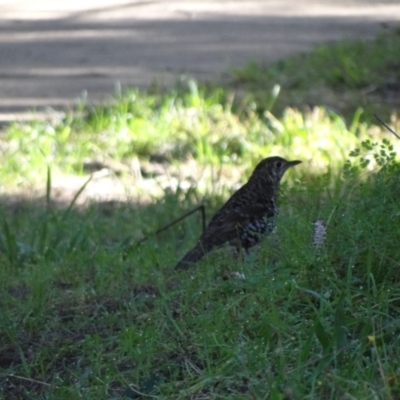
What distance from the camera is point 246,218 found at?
588cm

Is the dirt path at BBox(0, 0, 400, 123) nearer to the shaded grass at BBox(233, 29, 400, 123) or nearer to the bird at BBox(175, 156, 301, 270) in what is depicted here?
the shaded grass at BBox(233, 29, 400, 123)

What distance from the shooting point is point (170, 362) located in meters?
4.35

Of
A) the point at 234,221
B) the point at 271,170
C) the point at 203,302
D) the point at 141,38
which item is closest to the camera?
the point at 203,302

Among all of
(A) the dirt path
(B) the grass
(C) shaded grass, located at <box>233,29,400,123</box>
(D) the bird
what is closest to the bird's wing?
(D) the bird

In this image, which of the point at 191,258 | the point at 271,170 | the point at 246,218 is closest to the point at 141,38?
the point at 271,170

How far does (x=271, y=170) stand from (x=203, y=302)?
6.02 feet

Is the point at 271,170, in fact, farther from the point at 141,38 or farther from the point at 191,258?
the point at 141,38

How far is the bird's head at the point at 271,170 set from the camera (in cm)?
629

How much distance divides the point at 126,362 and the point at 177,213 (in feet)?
8.00

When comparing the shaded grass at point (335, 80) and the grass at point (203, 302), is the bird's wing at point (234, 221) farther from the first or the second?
the shaded grass at point (335, 80)

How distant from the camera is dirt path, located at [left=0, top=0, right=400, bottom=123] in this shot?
10625mm

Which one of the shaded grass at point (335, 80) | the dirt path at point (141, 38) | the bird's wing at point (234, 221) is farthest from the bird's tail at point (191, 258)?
the dirt path at point (141, 38)

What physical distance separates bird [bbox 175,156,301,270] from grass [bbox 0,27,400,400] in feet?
0.40

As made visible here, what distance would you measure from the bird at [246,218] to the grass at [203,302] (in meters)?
0.12
